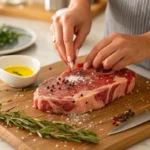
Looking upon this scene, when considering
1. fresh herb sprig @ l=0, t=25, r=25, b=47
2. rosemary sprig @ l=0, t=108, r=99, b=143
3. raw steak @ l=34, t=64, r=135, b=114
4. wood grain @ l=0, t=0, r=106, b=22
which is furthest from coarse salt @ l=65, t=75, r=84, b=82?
wood grain @ l=0, t=0, r=106, b=22

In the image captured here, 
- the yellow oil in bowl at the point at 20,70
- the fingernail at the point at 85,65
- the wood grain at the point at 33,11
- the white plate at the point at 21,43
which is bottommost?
the wood grain at the point at 33,11

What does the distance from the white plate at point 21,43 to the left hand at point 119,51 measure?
0.55 meters

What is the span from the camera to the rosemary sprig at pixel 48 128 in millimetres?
1483

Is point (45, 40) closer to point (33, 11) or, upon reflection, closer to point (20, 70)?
point (33, 11)

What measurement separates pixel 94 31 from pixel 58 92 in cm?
98

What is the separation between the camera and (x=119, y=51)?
1.75m

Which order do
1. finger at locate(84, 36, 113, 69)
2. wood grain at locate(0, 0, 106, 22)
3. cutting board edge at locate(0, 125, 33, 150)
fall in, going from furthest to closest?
wood grain at locate(0, 0, 106, 22)
finger at locate(84, 36, 113, 69)
cutting board edge at locate(0, 125, 33, 150)

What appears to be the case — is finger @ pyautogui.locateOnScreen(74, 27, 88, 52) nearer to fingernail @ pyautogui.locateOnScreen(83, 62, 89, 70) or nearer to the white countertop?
fingernail @ pyautogui.locateOnScreen(83, 62, 89, 70)

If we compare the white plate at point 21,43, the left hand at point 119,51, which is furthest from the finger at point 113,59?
the white plate at point 21,43

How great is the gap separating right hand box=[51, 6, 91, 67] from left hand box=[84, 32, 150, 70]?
94mm

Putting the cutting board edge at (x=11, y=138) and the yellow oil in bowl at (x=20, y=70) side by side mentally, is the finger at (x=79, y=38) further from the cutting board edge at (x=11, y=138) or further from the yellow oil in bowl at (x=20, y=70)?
the cutting board edge at (x=11, y=138)

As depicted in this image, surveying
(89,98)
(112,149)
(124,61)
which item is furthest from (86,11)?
(112,149)

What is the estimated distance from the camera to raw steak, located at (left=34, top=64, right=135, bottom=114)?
166 centimetres

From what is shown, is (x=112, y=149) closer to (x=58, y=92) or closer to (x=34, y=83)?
(x=58, y=92)
